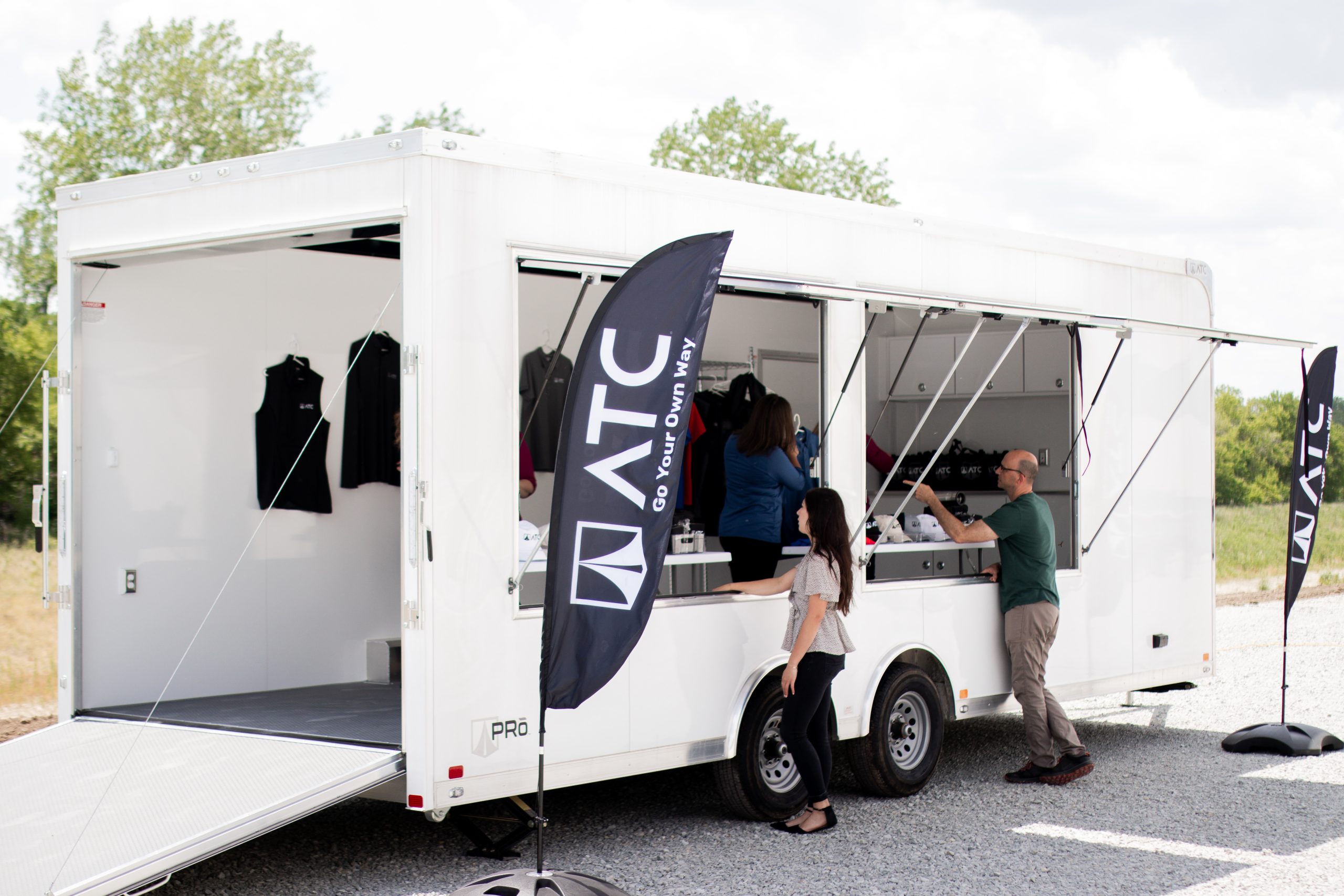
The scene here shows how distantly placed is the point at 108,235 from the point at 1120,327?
180 inches

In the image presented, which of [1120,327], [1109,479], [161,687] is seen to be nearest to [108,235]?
[161,687]

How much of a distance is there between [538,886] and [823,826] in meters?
1.97

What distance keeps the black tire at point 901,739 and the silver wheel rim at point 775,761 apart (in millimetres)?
440

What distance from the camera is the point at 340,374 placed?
22.7 feet

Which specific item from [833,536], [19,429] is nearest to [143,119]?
[19,429]

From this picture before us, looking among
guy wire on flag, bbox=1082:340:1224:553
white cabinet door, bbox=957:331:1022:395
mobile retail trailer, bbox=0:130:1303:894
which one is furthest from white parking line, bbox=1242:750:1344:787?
white cabinet door, bbox=957:331:1022:395

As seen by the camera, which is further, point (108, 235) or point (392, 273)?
point (392, 273)

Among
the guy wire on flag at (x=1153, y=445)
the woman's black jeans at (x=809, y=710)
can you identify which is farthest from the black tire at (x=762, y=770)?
the guy wire on flag at (x=1153, y=445)

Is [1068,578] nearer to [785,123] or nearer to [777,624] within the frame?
[777,624]

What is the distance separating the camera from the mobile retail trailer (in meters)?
4.72

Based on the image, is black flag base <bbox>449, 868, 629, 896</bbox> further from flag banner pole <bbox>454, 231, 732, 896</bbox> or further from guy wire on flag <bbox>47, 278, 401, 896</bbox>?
guy wire on flag <bbox>47, 278, 401, 896</bbox>

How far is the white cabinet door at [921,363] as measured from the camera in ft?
30.2

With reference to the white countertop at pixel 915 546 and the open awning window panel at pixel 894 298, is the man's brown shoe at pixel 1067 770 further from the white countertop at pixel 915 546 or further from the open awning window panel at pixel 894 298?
the open awning window panel at pixel 894 298

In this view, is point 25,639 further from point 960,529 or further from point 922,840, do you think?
point 922,840
